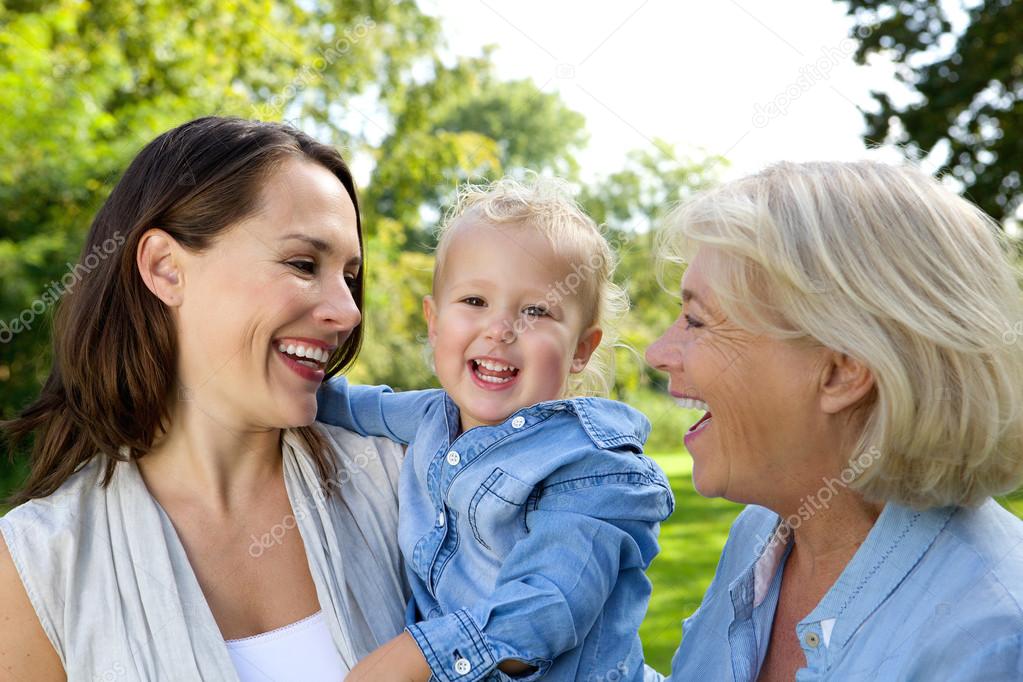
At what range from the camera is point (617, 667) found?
2346mm

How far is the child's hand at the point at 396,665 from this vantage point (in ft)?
6.88

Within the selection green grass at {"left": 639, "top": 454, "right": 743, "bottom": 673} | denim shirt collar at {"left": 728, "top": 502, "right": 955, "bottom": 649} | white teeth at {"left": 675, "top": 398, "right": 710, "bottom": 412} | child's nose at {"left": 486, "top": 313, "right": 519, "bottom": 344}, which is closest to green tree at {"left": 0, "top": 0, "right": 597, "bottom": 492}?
green grass at {"left": 639, "top": 454, "right": 743, "bottom": 673}

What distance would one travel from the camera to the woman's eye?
2.42m

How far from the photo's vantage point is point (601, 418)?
7.84 ft

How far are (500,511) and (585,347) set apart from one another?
58cm

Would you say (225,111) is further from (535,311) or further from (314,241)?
(535,311)

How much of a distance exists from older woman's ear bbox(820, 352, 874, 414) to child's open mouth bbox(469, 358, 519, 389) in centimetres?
77

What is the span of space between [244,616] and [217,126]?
1.18m

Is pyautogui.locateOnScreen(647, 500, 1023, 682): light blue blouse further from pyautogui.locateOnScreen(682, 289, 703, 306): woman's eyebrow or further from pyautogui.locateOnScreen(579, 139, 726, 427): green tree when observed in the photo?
pyautogui.locateOnScreen(579, 139, 726, 427): green tree

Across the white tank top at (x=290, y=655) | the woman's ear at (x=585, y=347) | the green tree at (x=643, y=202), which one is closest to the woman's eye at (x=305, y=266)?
the woman's ear at (x=585, y=347)

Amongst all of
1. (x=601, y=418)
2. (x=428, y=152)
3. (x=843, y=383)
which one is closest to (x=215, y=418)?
(x=601, y=418)

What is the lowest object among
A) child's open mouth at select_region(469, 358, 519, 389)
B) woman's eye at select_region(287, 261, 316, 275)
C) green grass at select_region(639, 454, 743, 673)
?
green grass at select_region(639, 454, 743, 673)

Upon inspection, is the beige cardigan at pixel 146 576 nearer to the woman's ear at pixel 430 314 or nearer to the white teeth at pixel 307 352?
the white teeth at pixel 307 352

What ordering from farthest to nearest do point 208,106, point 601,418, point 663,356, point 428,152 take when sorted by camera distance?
point 428,152 → point 208,106 → point 601,418 → point 663,356
